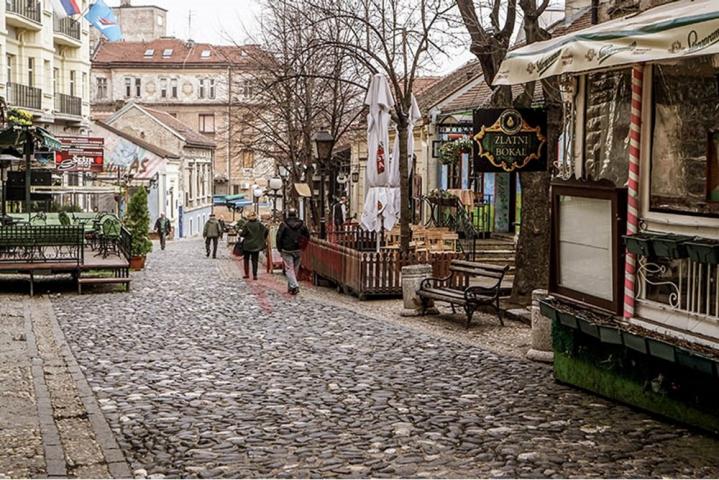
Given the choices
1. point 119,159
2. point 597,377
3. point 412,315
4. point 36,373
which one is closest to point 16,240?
point 412,315

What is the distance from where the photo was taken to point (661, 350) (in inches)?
323

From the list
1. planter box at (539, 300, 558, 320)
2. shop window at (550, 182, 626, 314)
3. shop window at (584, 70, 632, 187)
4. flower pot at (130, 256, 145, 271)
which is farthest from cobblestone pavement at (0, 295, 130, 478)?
flower pot at (130, 256, 145, 271)

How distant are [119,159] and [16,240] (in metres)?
41.5

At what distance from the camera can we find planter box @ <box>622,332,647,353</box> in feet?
27.7

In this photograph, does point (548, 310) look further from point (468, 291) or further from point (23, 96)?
point (23, 96)

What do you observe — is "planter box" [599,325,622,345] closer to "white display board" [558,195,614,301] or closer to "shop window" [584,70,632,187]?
"white display board" [558,195,614,301]

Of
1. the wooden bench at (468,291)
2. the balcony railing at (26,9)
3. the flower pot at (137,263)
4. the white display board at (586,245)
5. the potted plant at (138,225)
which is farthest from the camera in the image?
the balcony railing at (26,9)

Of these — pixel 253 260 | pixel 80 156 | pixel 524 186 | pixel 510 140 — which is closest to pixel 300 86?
pixel 80 156

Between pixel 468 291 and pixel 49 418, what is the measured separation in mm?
7663

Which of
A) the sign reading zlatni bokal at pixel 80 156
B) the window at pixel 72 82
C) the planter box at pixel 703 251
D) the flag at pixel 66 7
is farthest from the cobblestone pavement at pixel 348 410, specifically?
the window at pixel 72 82

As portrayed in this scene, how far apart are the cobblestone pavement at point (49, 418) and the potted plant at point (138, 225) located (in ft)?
44.9

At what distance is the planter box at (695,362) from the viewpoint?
757 cm

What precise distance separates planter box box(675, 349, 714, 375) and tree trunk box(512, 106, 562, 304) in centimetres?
761

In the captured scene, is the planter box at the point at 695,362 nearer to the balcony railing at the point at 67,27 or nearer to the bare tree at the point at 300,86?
the bare tree at the point at 300,86
